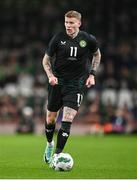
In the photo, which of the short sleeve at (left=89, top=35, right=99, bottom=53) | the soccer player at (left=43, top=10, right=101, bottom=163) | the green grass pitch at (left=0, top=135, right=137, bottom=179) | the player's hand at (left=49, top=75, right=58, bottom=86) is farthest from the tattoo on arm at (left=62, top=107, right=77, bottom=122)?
the short sleeve at (left=89, top=35, right=99, bottom=53)

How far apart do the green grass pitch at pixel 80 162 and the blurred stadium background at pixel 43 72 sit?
263 inches

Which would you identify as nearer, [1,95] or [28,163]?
[28,163]

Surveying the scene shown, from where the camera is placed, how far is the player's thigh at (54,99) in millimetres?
14078

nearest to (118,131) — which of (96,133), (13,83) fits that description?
(96,133)

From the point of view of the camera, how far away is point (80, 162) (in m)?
15.4

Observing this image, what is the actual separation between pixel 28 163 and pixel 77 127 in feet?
51.4

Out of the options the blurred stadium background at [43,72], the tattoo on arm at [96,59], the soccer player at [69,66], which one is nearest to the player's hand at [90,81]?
the soccer player at [69,66]

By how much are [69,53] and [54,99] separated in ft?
2.87

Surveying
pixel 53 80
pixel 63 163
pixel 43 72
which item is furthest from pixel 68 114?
pixel 43 72

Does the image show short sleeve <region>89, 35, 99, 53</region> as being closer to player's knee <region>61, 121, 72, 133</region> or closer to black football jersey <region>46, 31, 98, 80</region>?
black football jersey <region>46, 31, 98, 80</region>

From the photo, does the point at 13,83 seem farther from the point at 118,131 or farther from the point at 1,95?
the point at 118,131

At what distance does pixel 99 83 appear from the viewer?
31484 mm

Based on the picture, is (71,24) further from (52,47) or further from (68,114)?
(68,114)

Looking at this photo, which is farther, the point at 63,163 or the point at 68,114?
the point at 68,114
